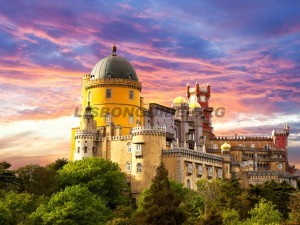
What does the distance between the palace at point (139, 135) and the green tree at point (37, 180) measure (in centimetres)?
1155

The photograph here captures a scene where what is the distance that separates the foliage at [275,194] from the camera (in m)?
92.2

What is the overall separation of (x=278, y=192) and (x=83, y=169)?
29.8 m

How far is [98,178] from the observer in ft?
299

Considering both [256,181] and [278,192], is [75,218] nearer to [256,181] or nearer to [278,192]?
[278,192]

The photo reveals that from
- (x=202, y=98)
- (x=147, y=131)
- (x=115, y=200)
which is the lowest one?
(x=115, y=200)

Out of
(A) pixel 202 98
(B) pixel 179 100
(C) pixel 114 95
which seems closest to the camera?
(C) pixel 114 95

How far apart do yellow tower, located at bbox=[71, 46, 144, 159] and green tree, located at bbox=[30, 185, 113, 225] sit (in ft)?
86.9

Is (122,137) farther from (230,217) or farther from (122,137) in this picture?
(230,217)

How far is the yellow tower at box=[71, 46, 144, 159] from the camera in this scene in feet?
349

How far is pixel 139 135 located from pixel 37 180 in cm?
1706

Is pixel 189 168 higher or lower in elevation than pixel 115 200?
higher

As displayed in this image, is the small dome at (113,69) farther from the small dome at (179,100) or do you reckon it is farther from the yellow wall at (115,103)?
the small dome at (179,100)

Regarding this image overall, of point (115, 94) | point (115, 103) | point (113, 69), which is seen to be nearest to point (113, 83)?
point (115, 94)

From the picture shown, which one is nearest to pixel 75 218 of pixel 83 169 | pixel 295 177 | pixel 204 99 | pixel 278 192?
pixel 83 169
